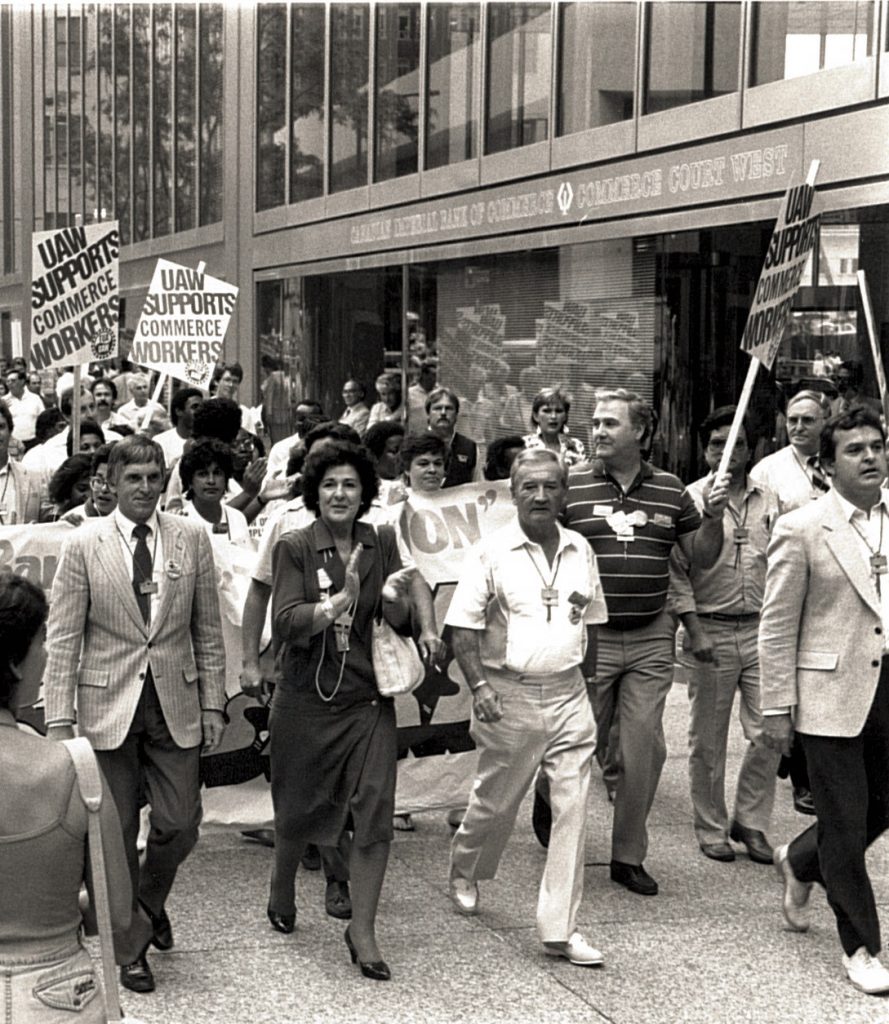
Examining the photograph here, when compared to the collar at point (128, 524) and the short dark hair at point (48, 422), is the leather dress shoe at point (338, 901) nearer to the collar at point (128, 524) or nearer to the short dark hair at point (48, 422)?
the collar at point (128, 524)

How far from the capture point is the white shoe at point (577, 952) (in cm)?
620

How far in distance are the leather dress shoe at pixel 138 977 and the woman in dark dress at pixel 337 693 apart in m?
0.70

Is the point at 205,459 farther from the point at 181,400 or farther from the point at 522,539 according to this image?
the point at 181,400

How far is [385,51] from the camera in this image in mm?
23703

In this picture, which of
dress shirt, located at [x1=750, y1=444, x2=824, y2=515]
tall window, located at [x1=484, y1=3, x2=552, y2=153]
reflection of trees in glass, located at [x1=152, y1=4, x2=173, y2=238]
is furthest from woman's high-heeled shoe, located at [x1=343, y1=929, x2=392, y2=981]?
reflection of trees in glass, located at [x1=152, y1=4, x2=173, y2=238]

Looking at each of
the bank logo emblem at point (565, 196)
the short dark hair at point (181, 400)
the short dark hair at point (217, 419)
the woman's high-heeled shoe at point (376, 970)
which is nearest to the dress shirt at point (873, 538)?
the woman's high-heeled shoe at point (376, 970)

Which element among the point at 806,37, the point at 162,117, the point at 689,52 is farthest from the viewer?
the point at 162,117

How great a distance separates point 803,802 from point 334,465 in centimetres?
352

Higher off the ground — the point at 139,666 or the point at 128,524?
the point at 128,524

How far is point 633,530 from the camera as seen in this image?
7.35 meters

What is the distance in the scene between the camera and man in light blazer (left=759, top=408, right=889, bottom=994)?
19.8 ft

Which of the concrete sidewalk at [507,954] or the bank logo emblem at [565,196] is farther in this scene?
the bank logo emblem at [565,196]

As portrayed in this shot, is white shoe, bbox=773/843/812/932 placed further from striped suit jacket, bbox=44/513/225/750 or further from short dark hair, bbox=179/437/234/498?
short dark hair, bbox=179/437/234/498

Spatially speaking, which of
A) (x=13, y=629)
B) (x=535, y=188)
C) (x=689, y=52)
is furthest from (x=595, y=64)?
(x=13, y=629)
